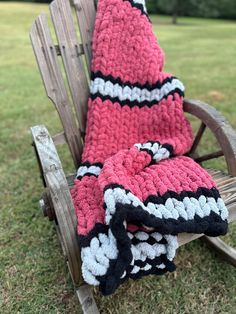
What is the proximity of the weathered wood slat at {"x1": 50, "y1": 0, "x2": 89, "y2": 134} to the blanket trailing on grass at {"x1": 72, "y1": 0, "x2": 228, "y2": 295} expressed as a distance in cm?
7

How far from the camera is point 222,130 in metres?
1.61

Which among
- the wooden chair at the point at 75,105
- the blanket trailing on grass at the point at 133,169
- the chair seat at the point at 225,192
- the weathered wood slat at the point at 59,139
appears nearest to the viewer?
the blanket trailing on grass at the point at 133,169

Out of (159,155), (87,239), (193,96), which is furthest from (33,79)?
(87,239)

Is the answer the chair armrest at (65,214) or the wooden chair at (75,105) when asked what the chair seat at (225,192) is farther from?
the chair armrest at (65,214)

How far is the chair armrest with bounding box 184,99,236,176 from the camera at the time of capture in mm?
1575

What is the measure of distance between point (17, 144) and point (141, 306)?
1.79 m

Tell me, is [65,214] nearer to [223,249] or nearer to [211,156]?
[211,156]

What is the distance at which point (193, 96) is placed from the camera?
4098mm

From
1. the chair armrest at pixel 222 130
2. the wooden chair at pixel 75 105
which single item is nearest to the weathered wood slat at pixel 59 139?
the wooden chair at pixel 75 105

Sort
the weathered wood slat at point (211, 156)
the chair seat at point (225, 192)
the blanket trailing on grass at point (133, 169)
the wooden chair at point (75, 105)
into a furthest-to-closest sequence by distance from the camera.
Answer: the weathered wood slat at point (211, 156), the wooden chair at point (75, 105), the chair seat at point (225, 192), the blanket trailing on grass at point (133, 169)

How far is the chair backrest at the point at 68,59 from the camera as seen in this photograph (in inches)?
71.7

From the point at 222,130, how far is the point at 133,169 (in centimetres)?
40

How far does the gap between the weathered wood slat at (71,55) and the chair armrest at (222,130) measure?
536mm

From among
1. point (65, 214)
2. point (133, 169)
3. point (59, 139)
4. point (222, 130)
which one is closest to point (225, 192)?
point (222, 130)
